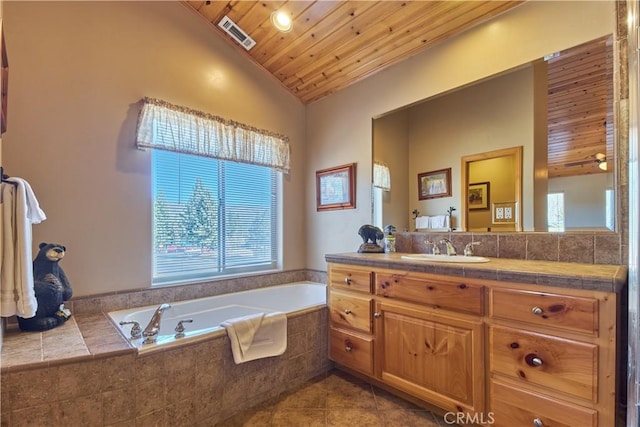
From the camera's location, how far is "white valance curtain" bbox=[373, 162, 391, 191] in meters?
2.76

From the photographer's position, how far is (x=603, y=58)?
172 centimetres

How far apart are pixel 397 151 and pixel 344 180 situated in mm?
630

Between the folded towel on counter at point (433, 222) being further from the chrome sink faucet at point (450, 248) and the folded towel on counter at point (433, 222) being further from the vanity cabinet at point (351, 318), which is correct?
the vanity cabinet at point (351, 318)

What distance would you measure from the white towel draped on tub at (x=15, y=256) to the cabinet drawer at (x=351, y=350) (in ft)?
6.04

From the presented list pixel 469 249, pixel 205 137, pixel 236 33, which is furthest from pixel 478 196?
pixel 236 33

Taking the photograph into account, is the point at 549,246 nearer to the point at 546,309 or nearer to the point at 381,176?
the point at 546,309

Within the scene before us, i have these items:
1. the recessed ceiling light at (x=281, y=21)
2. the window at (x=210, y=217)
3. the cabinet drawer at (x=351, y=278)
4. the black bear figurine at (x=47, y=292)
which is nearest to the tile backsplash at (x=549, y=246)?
the cabinet drawer at (x=351, y=278)

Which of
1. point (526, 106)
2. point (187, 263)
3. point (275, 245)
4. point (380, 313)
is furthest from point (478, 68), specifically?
point (187, 263)

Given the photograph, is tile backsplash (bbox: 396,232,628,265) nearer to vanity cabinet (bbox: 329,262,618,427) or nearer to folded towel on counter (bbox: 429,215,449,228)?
folded towel on counter (bbox: 429,215,449,228)

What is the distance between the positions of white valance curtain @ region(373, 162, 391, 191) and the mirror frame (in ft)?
2.15

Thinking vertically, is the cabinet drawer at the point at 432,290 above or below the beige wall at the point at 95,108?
below

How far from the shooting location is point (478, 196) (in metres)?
2.18

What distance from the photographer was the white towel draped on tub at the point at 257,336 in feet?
6.14

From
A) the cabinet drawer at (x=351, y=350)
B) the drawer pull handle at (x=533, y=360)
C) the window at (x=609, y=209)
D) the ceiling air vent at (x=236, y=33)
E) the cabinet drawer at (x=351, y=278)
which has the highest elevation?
the ceiling air vent at (x=236, y=33)
